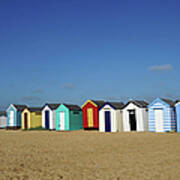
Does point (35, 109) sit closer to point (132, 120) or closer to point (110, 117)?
point (110, 117)

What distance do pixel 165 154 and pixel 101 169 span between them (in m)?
3.84

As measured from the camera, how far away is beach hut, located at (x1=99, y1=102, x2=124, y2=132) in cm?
2703

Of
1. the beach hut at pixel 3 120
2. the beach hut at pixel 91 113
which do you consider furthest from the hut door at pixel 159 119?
the beach hut at pixel 3 120

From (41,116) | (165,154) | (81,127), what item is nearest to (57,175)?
(165,154)

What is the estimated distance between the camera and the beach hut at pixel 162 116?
23.8m

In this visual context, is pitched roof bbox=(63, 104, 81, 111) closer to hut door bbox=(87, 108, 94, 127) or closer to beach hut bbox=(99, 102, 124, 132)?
hut door bbox=(87, 108, 94, 127)

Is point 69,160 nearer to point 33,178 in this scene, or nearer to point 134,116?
point 33,178

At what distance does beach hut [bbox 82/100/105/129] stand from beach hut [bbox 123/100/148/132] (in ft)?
11.0

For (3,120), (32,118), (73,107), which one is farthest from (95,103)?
(3,120)

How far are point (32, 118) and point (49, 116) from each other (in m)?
2.92

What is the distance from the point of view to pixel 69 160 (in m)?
10.5

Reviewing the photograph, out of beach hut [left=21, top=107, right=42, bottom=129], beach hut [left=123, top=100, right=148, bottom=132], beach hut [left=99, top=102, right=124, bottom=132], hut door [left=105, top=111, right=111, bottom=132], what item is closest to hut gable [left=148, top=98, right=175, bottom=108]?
beach hut [left=123, top=100, right=148, bottom=132]

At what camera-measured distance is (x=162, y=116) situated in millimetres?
24188

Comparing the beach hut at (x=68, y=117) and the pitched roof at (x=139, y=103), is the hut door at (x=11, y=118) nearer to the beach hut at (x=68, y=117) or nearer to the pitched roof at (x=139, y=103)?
the beach hut at (x=68, y=117)
